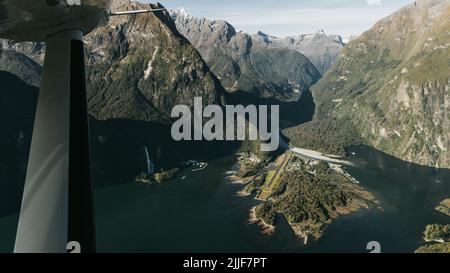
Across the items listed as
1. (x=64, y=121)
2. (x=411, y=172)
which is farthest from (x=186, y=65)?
(x=64, y=121)

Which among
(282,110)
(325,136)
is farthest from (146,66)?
(325,136)

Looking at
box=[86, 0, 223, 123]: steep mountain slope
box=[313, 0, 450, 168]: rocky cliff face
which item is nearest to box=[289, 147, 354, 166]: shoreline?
A: box=[313, 0, 450, 168]: rocky cliff face

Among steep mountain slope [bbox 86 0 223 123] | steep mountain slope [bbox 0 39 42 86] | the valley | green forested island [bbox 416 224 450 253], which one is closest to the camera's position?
green forested island [bbox 416 224 450 253]

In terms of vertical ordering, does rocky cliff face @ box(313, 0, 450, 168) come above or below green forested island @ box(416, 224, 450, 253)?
above

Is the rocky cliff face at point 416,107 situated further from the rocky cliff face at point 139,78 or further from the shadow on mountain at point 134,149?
the rocky cliff face at point 139,78

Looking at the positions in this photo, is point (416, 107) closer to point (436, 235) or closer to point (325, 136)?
point (325, 136)

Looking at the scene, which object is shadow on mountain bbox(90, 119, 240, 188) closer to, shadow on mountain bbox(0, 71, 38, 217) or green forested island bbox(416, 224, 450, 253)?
shadow on mountain bbox(0, 71, 38, 217)

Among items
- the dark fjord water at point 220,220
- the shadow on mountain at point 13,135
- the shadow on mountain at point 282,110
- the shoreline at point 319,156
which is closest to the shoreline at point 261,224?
the dark fjord water at point 220,220

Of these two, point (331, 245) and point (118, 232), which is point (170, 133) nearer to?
point (118, 232)
